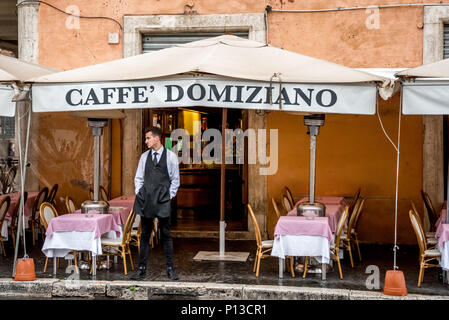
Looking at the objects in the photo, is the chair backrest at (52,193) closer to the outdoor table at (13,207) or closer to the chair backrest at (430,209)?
the outdoor table at (13,207)

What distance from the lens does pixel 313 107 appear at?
A: 7.29m

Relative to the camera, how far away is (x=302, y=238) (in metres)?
7.84

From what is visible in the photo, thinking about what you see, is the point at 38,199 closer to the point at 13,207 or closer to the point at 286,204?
the point at 13,207

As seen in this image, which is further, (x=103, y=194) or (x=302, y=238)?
(x=103, y=194)

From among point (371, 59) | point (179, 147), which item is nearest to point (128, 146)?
point (179, 147)

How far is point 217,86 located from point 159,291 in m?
2.48

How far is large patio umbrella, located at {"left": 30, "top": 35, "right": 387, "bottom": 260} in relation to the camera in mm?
7270

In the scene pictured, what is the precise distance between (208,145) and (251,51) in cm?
746

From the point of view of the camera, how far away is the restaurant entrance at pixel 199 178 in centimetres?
1220

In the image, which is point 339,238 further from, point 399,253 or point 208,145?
point 208,145

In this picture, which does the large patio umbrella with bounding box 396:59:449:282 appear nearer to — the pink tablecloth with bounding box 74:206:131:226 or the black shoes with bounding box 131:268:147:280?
the black shoes with bounding box 131:268:147:280
